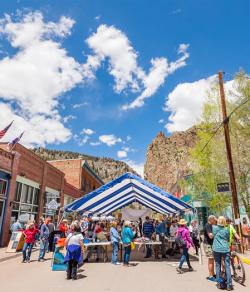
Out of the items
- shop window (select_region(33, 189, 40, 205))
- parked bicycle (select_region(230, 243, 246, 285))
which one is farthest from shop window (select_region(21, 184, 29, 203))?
parked bicycle (select_region(230, 243, 246, 285))

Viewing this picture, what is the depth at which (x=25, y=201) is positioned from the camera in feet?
71.1

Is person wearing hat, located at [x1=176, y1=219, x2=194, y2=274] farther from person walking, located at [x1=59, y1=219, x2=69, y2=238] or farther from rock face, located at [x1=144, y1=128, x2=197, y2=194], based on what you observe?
rock face, located at [x1=144, y1=128, x2=197, y2=194]

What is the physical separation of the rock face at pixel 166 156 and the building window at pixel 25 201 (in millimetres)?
78821

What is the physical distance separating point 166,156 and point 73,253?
105143mm

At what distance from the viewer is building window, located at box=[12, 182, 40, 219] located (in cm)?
2006

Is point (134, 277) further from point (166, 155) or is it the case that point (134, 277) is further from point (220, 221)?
point (166, 155)

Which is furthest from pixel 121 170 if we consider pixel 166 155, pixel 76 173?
pixel 76 173

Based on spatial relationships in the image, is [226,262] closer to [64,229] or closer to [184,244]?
[184,244]

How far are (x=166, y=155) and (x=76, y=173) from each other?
252 feet

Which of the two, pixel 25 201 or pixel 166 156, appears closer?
pixel 25 201

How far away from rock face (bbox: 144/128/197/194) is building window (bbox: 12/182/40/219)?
78821 mm

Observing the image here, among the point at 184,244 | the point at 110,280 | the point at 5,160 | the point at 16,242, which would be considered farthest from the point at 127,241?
the point at 5,160

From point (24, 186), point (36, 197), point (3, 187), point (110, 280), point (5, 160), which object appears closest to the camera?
point (110, 280)

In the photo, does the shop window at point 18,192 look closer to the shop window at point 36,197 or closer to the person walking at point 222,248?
the shop window at point 36,197
